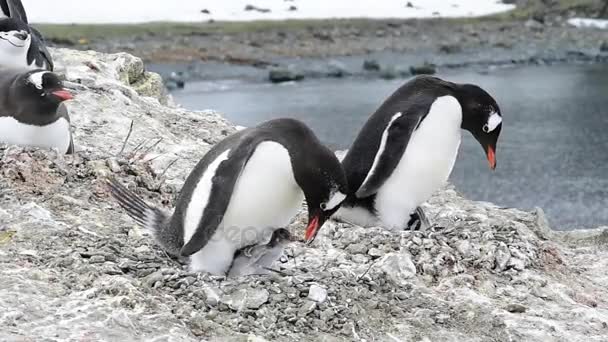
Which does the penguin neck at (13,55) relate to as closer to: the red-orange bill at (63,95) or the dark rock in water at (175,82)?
the red-orange bill at (63,95)

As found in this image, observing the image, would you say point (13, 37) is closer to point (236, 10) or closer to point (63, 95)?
point (63, 95)

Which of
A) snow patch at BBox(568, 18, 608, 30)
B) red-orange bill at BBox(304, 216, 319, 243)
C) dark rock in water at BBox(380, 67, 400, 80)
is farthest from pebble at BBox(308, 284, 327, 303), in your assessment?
snow patch at BBox(568, 18, 608, 30)

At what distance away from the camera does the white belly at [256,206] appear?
3447 mm

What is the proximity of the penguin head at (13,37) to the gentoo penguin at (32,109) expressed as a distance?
1342 millimetres

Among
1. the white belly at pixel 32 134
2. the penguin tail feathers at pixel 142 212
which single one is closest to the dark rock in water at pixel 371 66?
the white belly at pixel 32 134

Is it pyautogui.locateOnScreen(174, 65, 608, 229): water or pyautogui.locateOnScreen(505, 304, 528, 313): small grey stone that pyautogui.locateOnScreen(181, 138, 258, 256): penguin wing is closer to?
pyautogui.locateOnScreen(505, 304, 528, 313): small grey stone

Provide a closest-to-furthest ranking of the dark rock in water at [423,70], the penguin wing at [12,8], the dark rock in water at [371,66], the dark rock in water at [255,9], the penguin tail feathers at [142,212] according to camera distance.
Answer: the penguin tail feathers at [142,212]
the penguin wing at [12,8]
the dark rock in water at [423,70]
the dark rock in water at [371,66]
the dark rock in water at [255,9]

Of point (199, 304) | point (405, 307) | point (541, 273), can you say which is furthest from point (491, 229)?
point (199, 304)

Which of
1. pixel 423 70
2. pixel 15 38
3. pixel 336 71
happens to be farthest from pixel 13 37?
pixel 423 70

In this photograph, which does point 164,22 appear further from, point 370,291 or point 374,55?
point 370,291

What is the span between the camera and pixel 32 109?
4.42 meters

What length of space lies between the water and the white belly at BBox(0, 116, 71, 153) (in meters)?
4.84

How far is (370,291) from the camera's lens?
148 inches

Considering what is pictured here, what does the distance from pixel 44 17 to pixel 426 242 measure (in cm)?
2791
